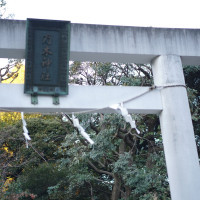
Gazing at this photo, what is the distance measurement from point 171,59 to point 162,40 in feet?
1.00

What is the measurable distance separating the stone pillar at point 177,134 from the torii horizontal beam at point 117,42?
0.61 feet

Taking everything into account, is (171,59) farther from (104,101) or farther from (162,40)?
(104,101)

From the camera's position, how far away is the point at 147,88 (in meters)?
3.77

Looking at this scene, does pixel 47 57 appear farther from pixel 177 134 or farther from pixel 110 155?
pixel 110 155

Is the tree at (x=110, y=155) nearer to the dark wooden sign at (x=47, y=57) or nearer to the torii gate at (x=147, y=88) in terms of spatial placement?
the torii gate at (x=147, y=88)

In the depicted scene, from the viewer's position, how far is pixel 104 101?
3631 millimetres

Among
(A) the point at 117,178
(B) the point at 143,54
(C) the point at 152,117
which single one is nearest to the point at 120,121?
(C) the point at 152,117

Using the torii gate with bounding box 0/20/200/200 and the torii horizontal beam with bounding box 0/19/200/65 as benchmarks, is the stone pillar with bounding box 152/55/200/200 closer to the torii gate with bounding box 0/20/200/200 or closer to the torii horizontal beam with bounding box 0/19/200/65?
the torii gate with bounding box 0/20/200/200

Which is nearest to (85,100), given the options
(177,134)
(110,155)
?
(177,134)

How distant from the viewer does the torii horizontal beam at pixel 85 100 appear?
344cm

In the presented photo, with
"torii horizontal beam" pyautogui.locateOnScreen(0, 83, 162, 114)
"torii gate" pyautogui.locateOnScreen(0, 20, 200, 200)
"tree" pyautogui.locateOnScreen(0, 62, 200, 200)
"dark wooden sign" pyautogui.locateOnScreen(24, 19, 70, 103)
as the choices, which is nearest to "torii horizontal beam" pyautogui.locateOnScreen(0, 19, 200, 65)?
"torii gate" pyautogui.locateOnScreen(0, 20, 200, 200)

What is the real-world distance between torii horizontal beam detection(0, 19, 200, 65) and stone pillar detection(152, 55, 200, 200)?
0.61 feet

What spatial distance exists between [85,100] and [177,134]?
1162mm

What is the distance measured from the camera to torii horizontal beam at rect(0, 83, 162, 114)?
11.3 feet
